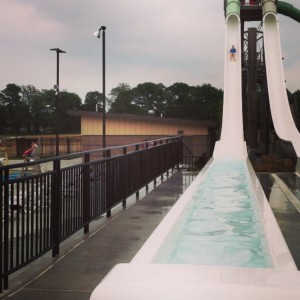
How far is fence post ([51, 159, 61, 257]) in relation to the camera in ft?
19.3

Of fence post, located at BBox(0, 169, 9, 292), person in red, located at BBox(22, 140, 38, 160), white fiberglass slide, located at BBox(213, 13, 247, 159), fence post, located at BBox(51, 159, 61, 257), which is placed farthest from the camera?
person in red, located at BBox(22, 140, 38, 160)

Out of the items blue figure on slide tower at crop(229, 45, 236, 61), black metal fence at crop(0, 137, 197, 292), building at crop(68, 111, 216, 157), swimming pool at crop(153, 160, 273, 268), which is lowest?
swimming pool at crop(153, 160, 273, 268)

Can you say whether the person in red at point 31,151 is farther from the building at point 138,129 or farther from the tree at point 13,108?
the tree at point 13,108

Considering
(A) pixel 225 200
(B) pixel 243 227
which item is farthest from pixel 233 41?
(B) pixel 243 227

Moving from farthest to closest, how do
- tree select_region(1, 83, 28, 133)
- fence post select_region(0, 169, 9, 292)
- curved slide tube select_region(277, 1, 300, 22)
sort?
tree select_region(1, 83, 28, 133)
curved slide tube select_region(277, 1, 300, 22)
fence post select_region(0, 169, 9, 292)

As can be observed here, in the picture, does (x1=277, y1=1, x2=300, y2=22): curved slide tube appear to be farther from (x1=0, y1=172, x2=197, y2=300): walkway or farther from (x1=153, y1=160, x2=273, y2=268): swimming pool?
(x1=0, y1=172, x2=197, y2=300): walkway

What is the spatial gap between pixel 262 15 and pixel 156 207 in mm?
23479

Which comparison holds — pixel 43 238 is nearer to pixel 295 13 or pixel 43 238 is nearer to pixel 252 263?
pixel 252 263

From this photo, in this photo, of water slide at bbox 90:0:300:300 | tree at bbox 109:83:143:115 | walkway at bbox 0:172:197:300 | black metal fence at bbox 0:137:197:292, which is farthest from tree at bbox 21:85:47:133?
water slide at bbox 90:0:300:300

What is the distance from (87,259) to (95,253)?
0.29m

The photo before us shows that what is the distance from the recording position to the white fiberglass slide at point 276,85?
21.4 metres

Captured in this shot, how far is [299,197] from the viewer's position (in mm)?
10797

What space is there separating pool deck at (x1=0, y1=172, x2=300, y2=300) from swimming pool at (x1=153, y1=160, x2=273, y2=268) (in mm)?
609

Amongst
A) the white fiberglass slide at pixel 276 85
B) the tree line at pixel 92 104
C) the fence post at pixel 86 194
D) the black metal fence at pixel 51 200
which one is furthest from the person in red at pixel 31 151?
the tree line at pixel 92 104
